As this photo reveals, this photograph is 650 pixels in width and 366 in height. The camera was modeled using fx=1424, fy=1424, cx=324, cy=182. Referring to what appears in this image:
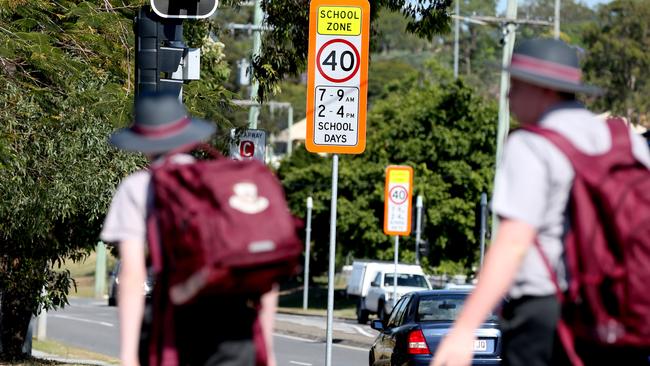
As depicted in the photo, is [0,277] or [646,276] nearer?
[646,276]

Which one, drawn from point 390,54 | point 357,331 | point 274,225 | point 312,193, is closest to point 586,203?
point 274,225

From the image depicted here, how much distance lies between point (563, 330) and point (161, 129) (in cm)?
164

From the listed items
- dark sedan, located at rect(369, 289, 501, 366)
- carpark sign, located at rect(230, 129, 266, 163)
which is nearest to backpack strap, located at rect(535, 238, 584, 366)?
dark sedan, located at rect(369, 289, 501, 366)

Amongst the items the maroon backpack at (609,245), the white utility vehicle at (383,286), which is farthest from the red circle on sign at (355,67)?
the white utility vehicle at (383,286)

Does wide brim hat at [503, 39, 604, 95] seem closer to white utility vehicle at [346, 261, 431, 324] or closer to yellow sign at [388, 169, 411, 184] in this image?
yellow sign at [388, 169, 411, 184]

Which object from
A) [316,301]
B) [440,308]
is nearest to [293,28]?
[440,308]

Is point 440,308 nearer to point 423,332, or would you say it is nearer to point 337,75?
point 423,332

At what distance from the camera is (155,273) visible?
508 cm

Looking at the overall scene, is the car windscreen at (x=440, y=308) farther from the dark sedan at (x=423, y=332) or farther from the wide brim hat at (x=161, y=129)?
the wide brim hat at (x=161, y=129)

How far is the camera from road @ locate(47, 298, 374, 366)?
24.7m

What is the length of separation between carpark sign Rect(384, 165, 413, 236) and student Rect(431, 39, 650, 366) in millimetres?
21774

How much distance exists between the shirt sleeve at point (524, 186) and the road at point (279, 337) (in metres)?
18.0

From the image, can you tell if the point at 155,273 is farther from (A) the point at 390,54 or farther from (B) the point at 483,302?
(A) the point at 390,54

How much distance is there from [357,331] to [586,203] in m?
29.7
